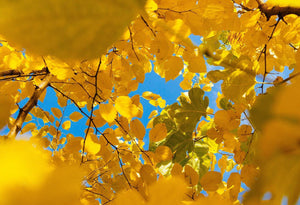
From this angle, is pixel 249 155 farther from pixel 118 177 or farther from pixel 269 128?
pixel 269 128

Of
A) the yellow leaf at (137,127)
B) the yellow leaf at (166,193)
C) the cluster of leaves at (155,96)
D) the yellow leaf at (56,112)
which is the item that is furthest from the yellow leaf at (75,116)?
the yellow leaf at (166,193)

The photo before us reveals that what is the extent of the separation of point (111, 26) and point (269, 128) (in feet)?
0.29

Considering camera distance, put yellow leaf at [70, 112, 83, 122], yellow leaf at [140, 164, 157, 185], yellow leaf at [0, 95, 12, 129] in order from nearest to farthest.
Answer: yellow leaf at [0, 95, 12, 129], yellow leaf at [140, 164, 157, 185], yellow leaf at [70, 112, 83, 122]

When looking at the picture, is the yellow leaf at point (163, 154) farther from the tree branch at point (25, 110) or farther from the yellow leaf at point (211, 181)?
the tree branch at point (25, 110)

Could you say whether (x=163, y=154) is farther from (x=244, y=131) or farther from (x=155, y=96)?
(x=155, y=96)

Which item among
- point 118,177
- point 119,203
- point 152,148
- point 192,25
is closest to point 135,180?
point 118,177

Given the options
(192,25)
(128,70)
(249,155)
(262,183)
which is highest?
(128,70)

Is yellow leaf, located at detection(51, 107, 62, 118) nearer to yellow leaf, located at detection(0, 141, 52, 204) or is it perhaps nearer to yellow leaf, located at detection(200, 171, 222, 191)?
yellow leaf, located at detection(200, 171, 222, 191)

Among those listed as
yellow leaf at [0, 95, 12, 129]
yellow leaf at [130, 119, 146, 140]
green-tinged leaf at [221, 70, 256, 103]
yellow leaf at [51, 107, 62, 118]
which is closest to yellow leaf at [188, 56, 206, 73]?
green-tinged leaf at [221, 70, 256, 103]

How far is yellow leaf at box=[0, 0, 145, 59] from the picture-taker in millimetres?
105

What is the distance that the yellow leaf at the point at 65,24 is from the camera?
105 mm

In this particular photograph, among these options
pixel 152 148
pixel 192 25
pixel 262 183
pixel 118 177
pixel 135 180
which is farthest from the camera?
pixel 152 148

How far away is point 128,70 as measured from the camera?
2.61ft

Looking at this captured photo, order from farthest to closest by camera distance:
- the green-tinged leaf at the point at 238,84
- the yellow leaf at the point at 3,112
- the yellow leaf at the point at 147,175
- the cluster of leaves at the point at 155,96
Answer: the yellow leaf at the point at 147,175, the green-tinged leaf at the point at 238,84, the yellow leaf at the point at 3,112, the cluster of leaves at the point at 155,96
